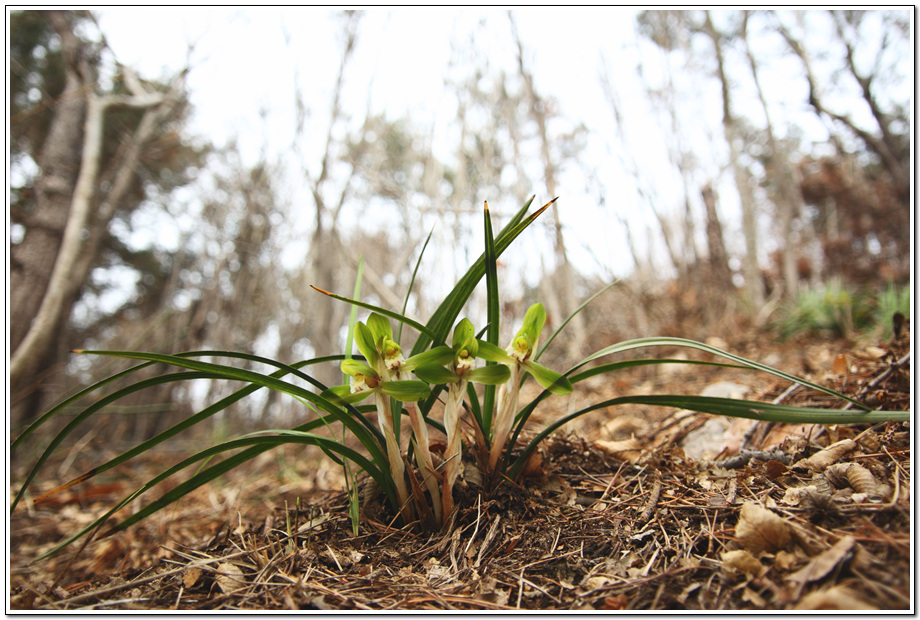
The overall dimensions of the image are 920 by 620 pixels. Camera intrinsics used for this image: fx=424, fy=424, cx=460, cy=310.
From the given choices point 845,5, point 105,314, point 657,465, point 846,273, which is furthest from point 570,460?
point 846,273

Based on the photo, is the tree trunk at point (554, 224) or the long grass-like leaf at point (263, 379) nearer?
the long grass-like leaf at point (263, 379)

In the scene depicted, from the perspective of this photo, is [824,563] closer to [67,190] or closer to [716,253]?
[716,253]

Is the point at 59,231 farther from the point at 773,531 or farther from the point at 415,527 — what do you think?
the point at 773,531

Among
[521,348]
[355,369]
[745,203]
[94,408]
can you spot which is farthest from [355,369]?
[745,203]

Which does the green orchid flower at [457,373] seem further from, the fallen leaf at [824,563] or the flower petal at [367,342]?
the fallen leaf at [824,563]

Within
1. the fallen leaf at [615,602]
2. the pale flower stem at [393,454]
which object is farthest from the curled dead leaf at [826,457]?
the pale flower stem at [393,454]

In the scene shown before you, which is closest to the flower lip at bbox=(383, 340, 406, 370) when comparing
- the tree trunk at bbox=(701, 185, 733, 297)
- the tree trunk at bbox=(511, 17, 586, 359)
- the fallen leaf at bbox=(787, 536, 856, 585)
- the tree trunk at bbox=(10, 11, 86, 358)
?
the fallen leaf at bbox=(787, 536, 856, 585)
